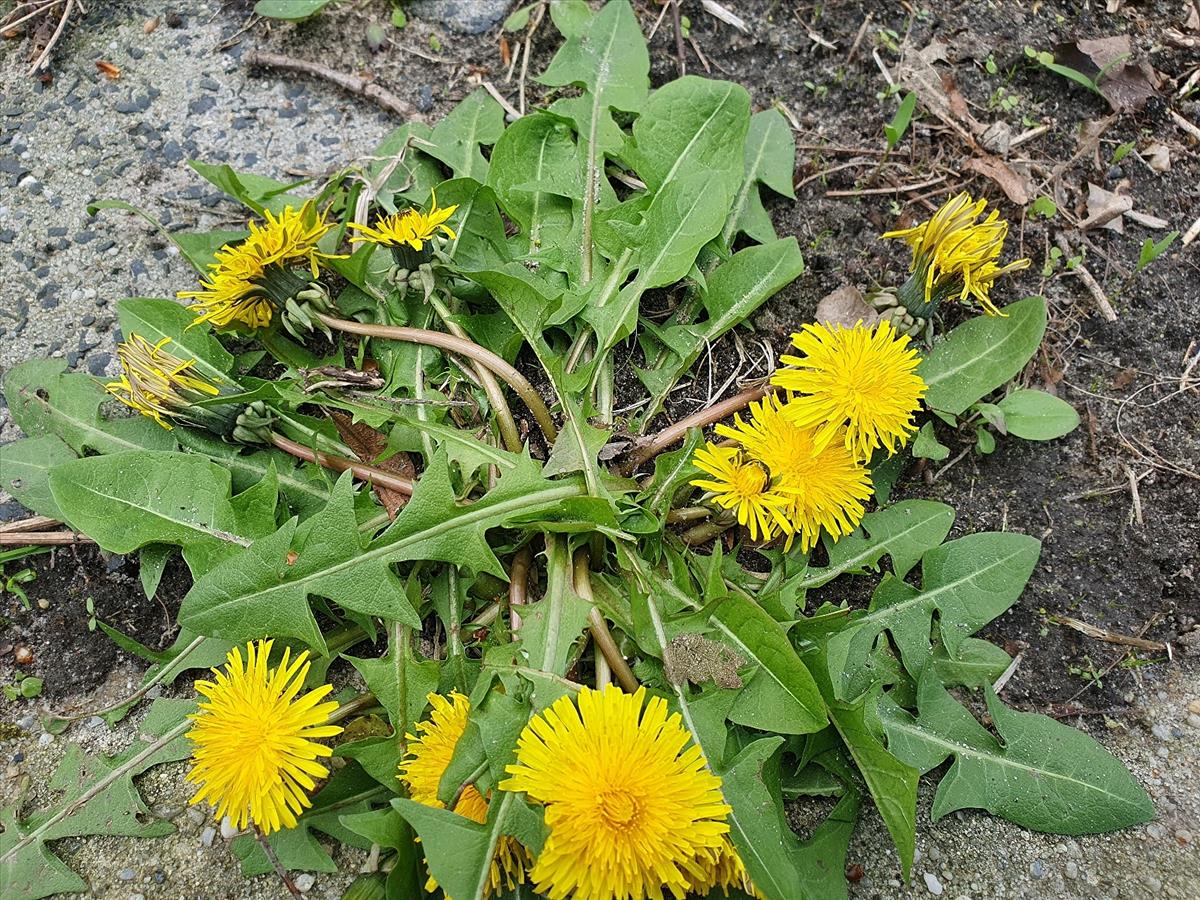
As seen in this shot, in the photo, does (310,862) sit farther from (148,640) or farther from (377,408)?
(377,408)

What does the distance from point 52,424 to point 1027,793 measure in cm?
277

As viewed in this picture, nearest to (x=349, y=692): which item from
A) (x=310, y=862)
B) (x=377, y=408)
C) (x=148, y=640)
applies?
(x=310, y=862)

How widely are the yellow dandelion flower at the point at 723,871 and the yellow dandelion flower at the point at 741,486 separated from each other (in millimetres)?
718

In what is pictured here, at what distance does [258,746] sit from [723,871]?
103 cm

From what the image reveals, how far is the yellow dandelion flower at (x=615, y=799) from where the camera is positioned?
5.06ft

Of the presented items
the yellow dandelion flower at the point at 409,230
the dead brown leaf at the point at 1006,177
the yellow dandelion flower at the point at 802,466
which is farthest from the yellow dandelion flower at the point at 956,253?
the yellow dandelion flower at the point at 409,230

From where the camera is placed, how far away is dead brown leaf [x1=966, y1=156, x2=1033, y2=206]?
2.58 m

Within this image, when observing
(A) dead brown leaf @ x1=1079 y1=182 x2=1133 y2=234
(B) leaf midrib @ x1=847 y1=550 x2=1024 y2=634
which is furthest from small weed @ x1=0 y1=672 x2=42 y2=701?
(A) dead brown leaf @ x1=1079 y1=182 x2=1133 y2=234

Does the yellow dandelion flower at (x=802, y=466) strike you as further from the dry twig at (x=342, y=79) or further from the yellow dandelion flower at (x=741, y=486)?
the dry twig at (x=342, y=79)

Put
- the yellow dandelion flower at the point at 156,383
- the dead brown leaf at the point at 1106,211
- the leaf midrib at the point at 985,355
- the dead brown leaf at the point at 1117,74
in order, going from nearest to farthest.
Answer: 1. the yellow dandelion flower at the point at 156,383
2. the leaf midrib at the point at 985,355
3. the dead brown leaf at the point at 1106,211
4. the dead brown leaf at the point at 1117,74

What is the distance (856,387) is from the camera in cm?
193

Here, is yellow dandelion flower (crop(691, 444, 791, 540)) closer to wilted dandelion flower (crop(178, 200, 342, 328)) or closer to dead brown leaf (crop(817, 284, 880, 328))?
dead brown leaf (crop(817, 284, 880, 328))

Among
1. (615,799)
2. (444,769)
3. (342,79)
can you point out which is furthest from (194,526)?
(342,79)

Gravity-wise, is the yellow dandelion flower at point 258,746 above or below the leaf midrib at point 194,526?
below
